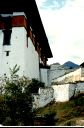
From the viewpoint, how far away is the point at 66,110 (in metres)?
22.4

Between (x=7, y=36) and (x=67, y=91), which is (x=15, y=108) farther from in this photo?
(x=7, y=36)

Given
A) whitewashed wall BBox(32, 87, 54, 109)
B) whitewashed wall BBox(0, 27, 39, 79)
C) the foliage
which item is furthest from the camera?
whitewashed wall BBox(0, 27, 39, 79)

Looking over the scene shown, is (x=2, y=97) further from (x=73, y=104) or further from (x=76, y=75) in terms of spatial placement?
(x=76, y=75)

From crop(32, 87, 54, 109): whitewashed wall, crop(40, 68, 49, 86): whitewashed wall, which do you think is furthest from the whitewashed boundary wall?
crop(40, 68, 49, 86): whitewashed wall

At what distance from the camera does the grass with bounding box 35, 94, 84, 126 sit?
1953cm

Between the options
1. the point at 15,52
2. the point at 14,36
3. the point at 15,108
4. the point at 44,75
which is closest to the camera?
the point at 15,108

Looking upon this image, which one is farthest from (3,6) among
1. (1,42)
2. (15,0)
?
(1,42)

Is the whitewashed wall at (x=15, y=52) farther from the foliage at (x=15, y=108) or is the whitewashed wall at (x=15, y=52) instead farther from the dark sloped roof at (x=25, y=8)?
the foliage at (x=15, y=108)

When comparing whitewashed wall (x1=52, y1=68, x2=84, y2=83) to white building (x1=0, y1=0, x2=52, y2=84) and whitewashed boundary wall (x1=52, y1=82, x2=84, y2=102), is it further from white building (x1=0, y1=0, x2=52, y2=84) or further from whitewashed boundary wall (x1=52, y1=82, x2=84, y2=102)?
white building (x1=0, y1=0, x2=52, y2=84)

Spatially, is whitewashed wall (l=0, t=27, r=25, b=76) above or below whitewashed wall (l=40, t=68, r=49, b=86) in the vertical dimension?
above

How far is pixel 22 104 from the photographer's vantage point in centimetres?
1864

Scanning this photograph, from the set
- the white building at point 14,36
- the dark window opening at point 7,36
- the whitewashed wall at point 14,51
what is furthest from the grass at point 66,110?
the dark window opening at point 7,36

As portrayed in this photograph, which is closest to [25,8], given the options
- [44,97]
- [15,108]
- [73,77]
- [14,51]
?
[14,51]

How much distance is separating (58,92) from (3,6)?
9.47 m
